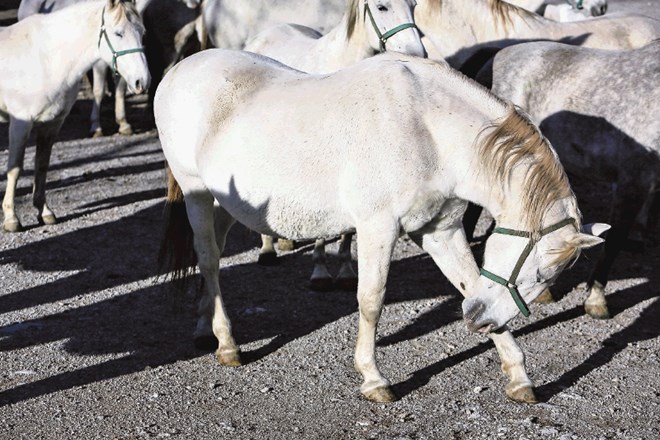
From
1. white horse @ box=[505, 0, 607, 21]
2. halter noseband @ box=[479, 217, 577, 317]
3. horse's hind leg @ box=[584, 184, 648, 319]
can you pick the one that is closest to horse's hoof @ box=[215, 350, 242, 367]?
halter noseband @ box=[479, 217, 577, 317]

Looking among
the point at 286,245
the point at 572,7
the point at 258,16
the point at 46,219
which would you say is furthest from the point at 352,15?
the point at 572,7

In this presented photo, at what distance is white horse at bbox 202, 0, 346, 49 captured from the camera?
10.3 metres

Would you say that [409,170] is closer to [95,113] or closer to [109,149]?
[109,149]

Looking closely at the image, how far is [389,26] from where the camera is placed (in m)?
6.48

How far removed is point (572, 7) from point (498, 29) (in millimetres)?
2625

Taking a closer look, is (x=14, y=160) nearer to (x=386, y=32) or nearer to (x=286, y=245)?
(x=286, y=245)

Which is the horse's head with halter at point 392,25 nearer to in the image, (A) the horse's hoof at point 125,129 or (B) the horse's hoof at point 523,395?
(B) the horse's hoof at point 523,395

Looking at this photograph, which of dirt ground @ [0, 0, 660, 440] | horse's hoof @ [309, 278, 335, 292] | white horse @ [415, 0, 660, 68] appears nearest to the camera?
dirt ground @ [0, 0, 660, 440]

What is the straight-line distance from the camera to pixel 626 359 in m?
5.40

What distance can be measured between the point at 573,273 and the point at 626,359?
5.08 ft

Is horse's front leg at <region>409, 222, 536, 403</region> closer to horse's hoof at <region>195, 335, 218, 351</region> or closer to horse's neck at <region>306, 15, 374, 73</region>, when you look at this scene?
horse's hoof at <region>195, 335, 218, 351</region>

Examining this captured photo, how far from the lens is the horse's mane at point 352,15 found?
661cm

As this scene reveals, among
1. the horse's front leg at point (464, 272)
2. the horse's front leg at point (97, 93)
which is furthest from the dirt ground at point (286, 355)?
the horse's front leg at point (97, 93)

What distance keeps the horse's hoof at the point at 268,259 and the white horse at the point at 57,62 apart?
72.0 inches
